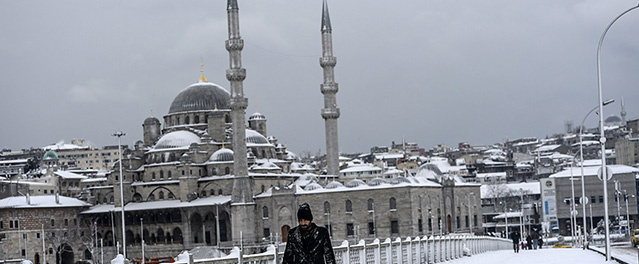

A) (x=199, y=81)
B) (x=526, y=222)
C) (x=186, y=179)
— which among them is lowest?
(x=526, y=222)

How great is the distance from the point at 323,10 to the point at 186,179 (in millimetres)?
16525

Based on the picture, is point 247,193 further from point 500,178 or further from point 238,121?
point 500,178

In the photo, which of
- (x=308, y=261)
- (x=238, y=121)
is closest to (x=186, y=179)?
(x=238, y=121)

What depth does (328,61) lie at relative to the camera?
7012 cm

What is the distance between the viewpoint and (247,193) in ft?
216

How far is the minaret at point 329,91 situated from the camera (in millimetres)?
70000

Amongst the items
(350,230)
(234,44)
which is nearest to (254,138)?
(234,44)

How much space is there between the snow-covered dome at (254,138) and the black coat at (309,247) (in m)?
67.2

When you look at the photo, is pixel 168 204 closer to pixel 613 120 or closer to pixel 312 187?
pixel 312 187

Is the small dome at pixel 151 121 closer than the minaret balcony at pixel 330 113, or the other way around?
the minaret balcony at pixel 330 113

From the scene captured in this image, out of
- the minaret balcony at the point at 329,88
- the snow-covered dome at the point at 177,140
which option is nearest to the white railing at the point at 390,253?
the minaret balcony at the point at 329,88

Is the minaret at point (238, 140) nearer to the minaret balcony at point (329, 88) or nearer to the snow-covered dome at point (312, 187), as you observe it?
the snow-covered dome at point (312, 187)

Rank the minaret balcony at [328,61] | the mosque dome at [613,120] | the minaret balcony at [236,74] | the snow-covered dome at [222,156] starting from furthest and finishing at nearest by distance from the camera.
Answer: the mosque dome at [613,120] → the snow-covered dome at [222,156] → the minaret balcony at [328,61] → the minaret balcony at [236,74]

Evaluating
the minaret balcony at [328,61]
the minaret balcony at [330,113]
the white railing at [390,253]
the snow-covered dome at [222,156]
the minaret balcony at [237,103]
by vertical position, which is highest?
the minaret balcony at [328,61]
